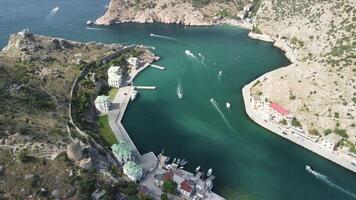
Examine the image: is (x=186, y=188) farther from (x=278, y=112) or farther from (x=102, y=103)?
(x=102, y=103)

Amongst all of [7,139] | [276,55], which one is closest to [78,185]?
[7,139]

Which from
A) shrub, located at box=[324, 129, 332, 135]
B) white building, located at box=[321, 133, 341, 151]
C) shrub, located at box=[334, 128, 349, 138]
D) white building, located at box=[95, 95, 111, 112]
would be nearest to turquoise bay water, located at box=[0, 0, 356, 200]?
white building, located at box=[321, 133, 341, 151]

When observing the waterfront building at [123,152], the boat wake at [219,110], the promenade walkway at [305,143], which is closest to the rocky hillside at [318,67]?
the promenade walkway at [305,143]

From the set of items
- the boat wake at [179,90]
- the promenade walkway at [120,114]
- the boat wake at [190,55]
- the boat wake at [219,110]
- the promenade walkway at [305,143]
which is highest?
the boat wake at [190,55]

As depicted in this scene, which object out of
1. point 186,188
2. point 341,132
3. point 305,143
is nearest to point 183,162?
point 186,188

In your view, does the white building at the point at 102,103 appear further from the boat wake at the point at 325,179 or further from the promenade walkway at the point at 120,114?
the boat wake at the point at 325,179
